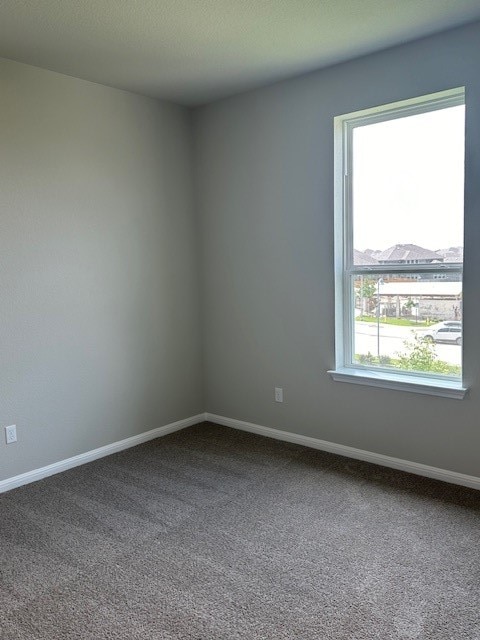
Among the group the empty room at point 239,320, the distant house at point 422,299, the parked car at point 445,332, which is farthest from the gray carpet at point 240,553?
the distant house at point 422,299

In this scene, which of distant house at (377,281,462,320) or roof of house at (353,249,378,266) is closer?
distant house at (377,281,462,320)

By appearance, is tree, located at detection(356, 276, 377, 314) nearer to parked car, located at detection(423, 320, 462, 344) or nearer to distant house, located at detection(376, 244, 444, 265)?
distant house, located at detection(376, 244, 444, 265)

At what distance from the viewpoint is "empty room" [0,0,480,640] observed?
233 cm

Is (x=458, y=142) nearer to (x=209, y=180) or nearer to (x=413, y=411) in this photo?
(x=413, y=411)

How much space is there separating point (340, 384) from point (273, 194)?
1461mm

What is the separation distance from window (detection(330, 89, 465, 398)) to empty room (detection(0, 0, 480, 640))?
15 millimetres

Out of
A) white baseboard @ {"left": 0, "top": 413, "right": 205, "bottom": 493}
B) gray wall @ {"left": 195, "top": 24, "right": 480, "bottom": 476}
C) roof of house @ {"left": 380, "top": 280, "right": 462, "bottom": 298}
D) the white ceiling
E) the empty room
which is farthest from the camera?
white baseboard @ {"left": 0, "top": 413, "right": 205, "bottom": 493}

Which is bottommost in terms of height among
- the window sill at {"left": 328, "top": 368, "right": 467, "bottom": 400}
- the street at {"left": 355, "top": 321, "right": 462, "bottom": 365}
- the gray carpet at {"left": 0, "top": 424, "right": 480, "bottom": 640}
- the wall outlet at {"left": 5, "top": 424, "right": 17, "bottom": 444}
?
the gray carpet at {"left": 0, "top": 424, "right": 480, "bottom": 640}

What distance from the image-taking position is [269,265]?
157 inches

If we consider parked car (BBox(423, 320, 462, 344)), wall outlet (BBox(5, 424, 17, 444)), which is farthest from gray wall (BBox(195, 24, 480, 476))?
wall outlet (BBox(5, 424, 17, 444))

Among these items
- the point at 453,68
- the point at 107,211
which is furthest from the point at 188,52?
the point at 453,68

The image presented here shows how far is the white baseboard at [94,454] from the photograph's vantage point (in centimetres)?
332

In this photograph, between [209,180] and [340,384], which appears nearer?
[340,384]

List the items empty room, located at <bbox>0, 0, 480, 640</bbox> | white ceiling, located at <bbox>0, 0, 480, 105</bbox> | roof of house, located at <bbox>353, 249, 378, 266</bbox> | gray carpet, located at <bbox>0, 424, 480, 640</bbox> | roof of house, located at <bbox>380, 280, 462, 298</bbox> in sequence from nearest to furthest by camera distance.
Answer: gray carpet, located at <bbox>0, 424, 480, 640</bbox>
empty room, located at <bbox>0, 0, 480, 640</bbox>
white ceiling, located at <bbox>0, 0, 480, 105</bbox>
roof of house, located at <bbox>380, 280, 462, 298</bbox>
roof of house, located at <bbox>353, 249, 378, 266</bbox>
